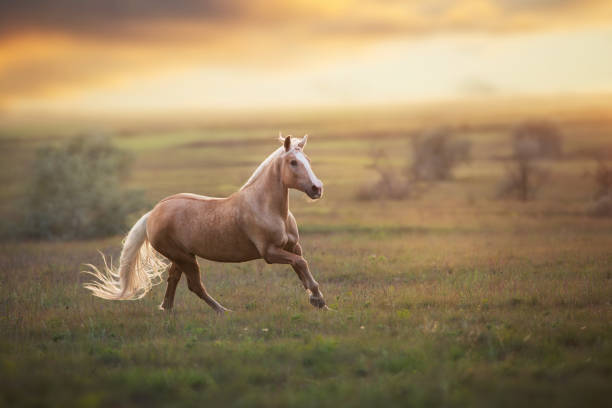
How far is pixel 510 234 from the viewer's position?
20.9 meters

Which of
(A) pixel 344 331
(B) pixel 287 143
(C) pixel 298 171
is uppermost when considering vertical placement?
(B) pixel 287 143

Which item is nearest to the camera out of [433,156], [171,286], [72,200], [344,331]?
[344,331]

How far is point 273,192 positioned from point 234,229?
35.4 inches

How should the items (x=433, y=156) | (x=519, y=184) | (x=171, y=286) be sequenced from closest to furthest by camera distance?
(x=171, y=286) → (x=519, y=184) → (x=433, y=156)

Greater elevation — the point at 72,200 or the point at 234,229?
the point at 234,229

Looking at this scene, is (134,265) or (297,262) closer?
(297,262)

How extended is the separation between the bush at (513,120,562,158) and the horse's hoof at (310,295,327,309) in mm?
41160

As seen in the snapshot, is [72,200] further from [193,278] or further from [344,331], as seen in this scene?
[344,331]

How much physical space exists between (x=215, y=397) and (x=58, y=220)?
21879 mm

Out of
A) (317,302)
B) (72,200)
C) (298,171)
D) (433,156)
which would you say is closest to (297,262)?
(317,302)

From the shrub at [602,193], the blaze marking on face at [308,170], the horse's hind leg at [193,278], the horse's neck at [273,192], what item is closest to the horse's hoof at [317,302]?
the horse's neck at [273,192]

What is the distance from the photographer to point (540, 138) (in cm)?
5091

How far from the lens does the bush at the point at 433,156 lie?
49.0m

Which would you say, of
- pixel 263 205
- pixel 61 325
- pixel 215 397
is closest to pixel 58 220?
pixel 61 325
